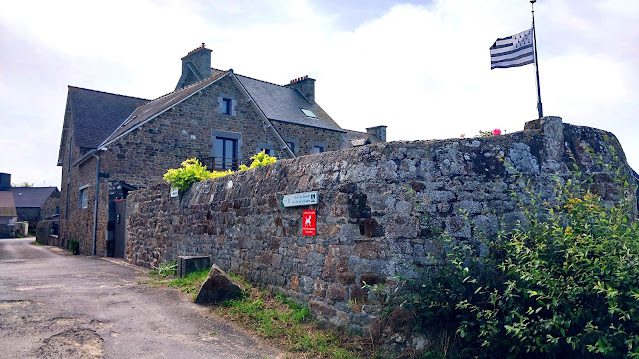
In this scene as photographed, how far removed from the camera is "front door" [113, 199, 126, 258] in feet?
54.1

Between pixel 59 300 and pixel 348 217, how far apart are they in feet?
18.0

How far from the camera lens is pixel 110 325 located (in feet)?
22.1

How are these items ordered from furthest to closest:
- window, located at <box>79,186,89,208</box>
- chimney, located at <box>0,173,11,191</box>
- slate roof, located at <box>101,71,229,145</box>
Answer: chimney, located at <box>0,173,11,191</box>
window, located at <box>79,186,89,208</box>
slate roof, located at <box>101,71,229,145</box>

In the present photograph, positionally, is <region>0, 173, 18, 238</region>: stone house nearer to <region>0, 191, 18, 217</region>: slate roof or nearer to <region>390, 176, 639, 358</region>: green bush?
<region>0, 191, 18, 217</region>: slate roof

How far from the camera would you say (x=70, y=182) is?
23.5 meters

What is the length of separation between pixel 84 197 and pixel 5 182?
4604cm

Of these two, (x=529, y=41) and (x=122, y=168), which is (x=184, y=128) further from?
(x=529, y=41)

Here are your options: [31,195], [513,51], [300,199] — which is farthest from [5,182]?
[513,51]

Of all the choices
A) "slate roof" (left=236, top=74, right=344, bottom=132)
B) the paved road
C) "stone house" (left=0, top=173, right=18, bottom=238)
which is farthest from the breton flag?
"stone house" (left=0, top=173, right=18, bottom=238)

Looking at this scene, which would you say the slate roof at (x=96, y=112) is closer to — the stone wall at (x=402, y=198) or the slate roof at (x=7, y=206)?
the stone wall at (x=402, y=198)

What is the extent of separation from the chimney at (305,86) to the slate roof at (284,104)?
0.97 feet

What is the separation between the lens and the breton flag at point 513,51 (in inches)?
408

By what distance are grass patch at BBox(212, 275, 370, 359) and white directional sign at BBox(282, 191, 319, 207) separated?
4.91 feet

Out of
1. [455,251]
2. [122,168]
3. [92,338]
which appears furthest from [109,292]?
[122,168]
